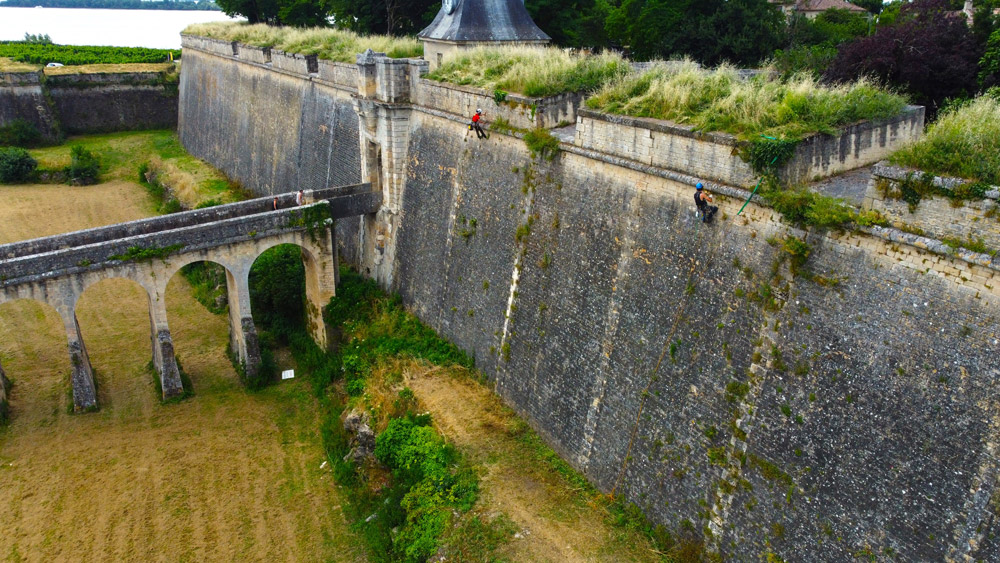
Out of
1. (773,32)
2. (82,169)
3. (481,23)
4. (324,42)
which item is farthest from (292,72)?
(773,32)

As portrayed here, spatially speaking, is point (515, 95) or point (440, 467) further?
point (515, 95)

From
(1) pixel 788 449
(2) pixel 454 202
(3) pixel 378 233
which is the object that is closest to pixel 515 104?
(2) pixel 454 202

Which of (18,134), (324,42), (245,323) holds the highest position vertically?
(324,42)

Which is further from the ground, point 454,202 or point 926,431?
point 454,202

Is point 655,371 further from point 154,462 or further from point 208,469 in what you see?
point 154,462

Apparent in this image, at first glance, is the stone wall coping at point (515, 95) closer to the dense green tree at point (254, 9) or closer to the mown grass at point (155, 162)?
the mown grass at point (155, 162)

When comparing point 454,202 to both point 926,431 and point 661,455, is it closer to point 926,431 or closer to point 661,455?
point 661,455

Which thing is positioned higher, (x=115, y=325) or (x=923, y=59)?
(x=923, y=59)

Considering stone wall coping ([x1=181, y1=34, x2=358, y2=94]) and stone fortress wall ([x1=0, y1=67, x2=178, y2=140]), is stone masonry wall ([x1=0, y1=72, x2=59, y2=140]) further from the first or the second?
stone wall coping ([x1=181, y1=34, x2=358, y2=94])
